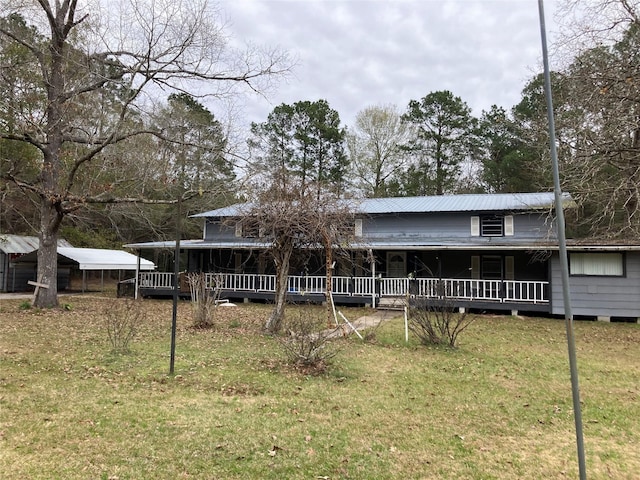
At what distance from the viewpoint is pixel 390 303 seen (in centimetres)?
1728

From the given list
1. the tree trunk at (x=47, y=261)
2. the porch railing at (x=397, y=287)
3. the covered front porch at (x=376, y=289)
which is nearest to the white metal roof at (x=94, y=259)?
the covered front porch at (x=376, y=289)

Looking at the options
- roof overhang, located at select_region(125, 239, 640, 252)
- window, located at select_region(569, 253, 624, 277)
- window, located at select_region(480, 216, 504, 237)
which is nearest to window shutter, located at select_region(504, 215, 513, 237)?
window, located at select_region(480, 216, 504, 237)

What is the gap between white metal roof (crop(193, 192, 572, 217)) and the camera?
18.6m

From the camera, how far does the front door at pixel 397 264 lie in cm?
2019

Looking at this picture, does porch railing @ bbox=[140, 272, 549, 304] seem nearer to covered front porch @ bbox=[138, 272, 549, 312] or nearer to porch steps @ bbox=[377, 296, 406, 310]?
covered front porch @ bbox=[138, 272, 549, 312]

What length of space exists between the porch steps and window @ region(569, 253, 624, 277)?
6.16 meters

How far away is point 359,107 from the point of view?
3644cm

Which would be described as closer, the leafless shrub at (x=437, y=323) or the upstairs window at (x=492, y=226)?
the leafless shrub at (x=437, y=323)

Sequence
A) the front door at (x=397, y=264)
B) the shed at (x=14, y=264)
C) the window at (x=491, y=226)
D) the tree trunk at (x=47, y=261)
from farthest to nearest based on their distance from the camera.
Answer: the shed at (x=14, y=264) → the front door at (x=397, y=264) → the window at (x=491, y=226) → the tree trunk at (x=47, y=261)

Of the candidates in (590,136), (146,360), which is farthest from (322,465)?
(590,136)

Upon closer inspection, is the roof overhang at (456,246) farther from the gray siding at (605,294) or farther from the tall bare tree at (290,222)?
the tall bare tree at (290,222)

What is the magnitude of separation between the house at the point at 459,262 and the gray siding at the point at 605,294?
3cm

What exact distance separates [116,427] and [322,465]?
2.37 m

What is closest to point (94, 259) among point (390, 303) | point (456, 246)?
point (390, 303)
